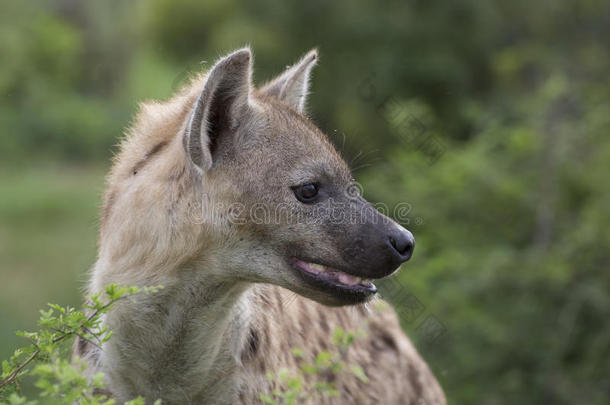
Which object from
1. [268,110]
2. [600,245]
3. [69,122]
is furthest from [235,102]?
[69,122]

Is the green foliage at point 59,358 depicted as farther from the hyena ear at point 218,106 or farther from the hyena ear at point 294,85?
the hyena ear at point 294,85

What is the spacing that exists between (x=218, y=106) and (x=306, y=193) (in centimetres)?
43

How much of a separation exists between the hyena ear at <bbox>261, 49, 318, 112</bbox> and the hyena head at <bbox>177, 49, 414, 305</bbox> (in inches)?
19.8

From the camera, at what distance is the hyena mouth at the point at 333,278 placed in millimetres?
3092

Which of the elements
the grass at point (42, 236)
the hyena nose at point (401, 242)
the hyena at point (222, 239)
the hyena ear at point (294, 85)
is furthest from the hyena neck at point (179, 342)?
the grass at point (42, 236)

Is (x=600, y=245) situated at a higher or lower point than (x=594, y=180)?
lower

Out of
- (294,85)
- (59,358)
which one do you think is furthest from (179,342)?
(294,85)

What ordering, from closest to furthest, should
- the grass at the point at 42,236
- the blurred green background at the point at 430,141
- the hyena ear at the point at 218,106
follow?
the hyena ear at the point at 218,106, the blurred green background at the point at 430,141, the grass at the point at 42,236

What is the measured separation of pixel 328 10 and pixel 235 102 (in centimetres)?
983

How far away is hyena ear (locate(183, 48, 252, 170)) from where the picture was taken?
3.00m

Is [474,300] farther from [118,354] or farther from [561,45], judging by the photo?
[561,45]

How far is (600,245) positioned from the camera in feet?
21.8

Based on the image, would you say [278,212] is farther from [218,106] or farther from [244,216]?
[218,106]

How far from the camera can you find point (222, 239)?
3.09 m
